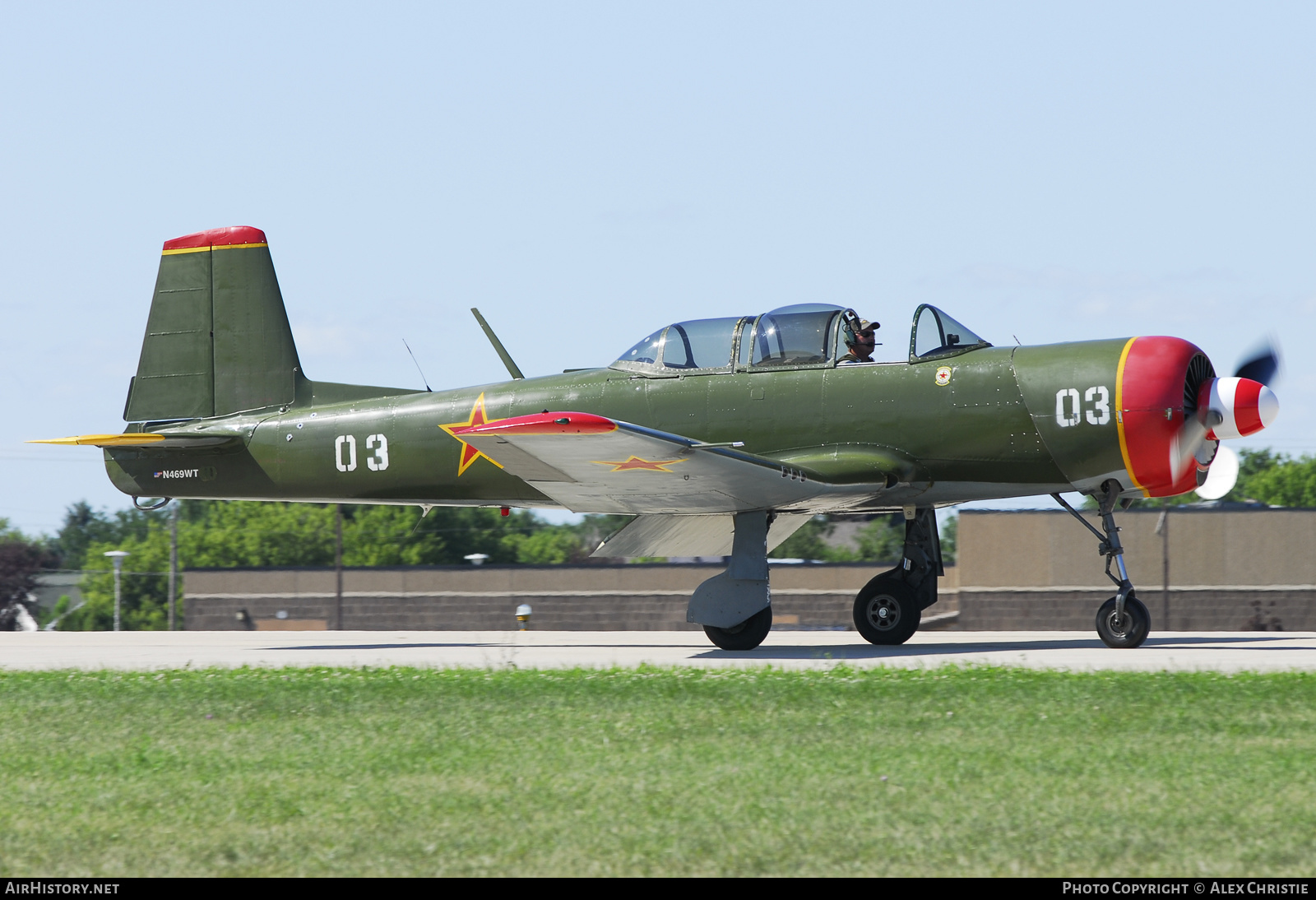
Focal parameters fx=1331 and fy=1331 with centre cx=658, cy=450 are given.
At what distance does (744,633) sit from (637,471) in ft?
6.54

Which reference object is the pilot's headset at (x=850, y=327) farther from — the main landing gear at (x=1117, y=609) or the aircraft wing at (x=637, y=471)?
the main landing gear at (x=1117, y=609)

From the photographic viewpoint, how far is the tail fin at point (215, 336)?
49.7 ft

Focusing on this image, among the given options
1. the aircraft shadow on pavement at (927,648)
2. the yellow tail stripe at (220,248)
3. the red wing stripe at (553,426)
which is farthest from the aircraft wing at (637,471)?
the yellow tail stripe at (220,248)

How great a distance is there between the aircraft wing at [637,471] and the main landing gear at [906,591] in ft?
3.46

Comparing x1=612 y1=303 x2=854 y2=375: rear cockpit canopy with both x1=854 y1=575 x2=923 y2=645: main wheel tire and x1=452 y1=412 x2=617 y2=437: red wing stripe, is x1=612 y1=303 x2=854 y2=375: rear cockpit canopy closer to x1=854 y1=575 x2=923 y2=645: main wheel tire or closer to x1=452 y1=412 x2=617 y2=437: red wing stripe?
x1=854 y1=575 x2=923 y2=645: main wheel tire

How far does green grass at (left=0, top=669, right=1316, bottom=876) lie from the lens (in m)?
4.76

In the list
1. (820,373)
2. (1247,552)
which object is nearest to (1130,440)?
(820,373)

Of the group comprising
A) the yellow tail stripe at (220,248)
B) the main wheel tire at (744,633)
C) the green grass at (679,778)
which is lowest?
the main wheel tire at (744,633)

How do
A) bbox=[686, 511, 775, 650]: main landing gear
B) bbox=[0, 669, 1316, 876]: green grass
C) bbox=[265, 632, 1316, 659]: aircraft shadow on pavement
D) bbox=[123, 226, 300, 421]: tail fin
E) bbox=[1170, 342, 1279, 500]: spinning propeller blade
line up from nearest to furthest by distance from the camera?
bbox=[0, 669, 1316, 876]: green grass
bbox=[1170, 342, 1279, 500]: spinning propeller blade
bbox=[265, 632, 1316, 659]: aircraft shadow on pavement
bbox=[686, 511, 775, 650]: main landing gear
bbox=[123, 226, 300, 421]: tail fin

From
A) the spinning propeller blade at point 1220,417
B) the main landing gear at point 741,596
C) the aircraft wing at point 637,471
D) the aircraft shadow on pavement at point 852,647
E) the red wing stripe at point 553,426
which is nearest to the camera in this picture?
the red wing stripe at point 553,426

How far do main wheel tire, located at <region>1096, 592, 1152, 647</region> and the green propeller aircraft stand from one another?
0.9 inches

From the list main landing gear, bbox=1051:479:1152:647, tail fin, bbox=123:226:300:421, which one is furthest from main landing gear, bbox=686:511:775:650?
tail fin, bbox=123:226:300:421

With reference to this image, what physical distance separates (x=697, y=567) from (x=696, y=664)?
25.2 metres
